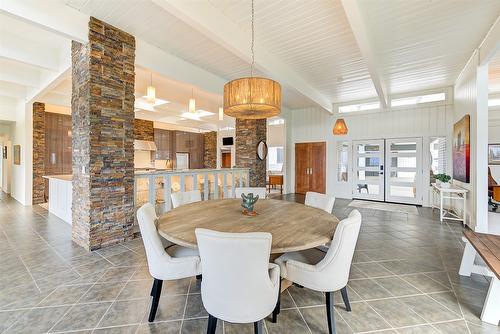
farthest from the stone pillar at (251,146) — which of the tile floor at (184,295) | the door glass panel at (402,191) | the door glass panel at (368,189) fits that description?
the door glass panel at (402,191)

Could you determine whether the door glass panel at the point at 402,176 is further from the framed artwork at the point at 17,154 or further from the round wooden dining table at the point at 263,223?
the framed artwork at the point at 17,154

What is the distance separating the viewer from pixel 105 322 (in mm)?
1741

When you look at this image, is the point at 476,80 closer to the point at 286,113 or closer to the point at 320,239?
the point at 320,239

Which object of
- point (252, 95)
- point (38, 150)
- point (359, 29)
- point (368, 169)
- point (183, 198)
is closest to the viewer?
point (252, 95)

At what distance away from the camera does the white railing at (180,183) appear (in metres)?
3.81

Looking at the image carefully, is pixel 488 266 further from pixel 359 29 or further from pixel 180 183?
pixel 180 183

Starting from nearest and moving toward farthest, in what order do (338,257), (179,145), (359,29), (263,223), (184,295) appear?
(338,257) < (263,223) < (184,295) < (359,29) < (179,145)

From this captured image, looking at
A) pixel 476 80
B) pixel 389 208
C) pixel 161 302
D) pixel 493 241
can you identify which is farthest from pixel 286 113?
pixel 161 302

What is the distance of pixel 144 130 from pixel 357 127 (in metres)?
7.81

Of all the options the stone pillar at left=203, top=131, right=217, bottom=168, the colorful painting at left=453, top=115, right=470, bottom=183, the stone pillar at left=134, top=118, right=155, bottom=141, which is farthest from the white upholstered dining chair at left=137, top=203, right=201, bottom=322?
the stone pillar at left=203, top=131, right=217, bottom=168

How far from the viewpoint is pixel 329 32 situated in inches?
133

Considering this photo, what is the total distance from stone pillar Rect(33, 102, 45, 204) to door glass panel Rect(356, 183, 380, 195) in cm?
928

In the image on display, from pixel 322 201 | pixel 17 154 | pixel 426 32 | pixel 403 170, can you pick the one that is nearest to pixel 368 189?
pixel 403 170

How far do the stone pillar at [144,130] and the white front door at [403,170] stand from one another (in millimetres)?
8470
